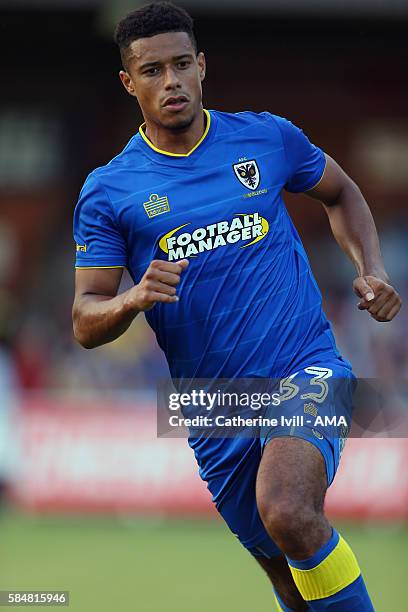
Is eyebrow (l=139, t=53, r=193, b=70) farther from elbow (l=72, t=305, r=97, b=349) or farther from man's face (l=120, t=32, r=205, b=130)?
elbow (l=72, t=305, r=97, b=349)

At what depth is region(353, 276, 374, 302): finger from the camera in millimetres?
5141

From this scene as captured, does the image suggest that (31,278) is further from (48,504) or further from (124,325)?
(124,325)

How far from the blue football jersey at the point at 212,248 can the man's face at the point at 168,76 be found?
20 centimetres

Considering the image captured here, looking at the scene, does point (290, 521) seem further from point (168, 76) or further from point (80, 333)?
point (168, 76)

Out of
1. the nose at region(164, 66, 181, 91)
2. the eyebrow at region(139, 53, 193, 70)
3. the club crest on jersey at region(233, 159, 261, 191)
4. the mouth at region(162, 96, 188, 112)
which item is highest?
the eyebrow at region(139, 53, 193, 70)

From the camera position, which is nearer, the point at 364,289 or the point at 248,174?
the point at 364,289

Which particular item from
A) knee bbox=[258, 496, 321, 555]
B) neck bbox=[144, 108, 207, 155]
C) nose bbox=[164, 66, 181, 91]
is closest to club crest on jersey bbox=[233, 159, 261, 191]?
neck bbox=[144, 108, 207, 155]

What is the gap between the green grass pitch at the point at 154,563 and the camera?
27.7ft

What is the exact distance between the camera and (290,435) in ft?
16.3

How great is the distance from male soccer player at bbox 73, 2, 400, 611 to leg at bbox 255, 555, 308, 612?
0.11 m

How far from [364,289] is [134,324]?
10.7 m

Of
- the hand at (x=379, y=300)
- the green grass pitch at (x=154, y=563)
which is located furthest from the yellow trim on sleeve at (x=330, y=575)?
the green grass pitch at (x=154, y=563)

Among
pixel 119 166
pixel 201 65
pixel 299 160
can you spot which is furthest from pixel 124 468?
pixel 201 65

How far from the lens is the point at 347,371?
5340mm
